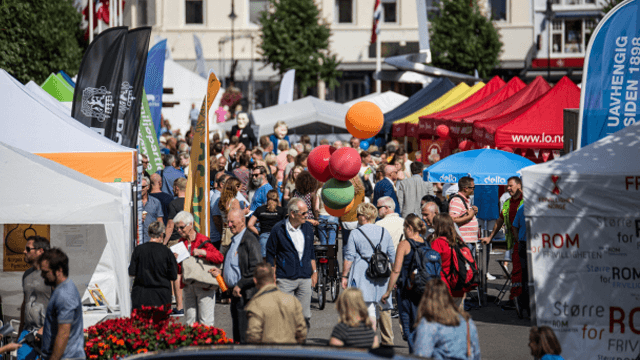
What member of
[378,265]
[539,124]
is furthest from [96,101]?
[539,124]

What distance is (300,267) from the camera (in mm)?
8500

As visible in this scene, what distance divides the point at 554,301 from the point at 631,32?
3533 mm

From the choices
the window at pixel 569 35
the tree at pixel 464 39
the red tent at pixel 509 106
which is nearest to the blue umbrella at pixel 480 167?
the red tent at pixel 509 106

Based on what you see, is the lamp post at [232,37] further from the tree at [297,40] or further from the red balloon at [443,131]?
the red balloon at [443,131]

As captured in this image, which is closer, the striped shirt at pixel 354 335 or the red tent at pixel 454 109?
the striped shirt at pixel 354 335

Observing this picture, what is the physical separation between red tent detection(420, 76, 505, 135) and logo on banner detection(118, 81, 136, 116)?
8.88m

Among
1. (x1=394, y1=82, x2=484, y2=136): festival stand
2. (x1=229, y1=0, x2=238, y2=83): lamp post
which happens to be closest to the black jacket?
(x1=394, y1=82, x2=484, y2=136): festival stand

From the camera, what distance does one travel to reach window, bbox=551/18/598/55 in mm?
45031

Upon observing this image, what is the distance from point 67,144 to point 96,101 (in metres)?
1.71

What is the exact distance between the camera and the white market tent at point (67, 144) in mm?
9703

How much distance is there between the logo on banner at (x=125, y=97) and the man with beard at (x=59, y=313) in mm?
5461

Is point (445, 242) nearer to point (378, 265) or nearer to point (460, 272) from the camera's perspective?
point (460, 272)

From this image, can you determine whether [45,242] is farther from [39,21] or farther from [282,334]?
[39,21]

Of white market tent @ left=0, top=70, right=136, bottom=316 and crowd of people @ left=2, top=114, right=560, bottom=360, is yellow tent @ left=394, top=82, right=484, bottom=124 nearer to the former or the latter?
crowd of people @ left=2, top=114, right=560, bottom=360
